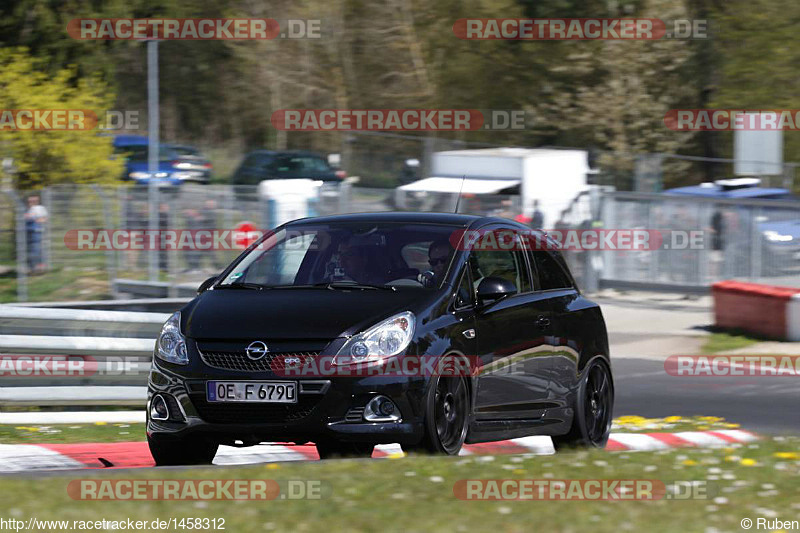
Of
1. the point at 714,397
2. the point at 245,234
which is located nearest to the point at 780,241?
the point at 245,234

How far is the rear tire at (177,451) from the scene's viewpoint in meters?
8.23

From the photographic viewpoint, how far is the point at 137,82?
188 ft

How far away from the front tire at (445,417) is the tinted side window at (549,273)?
5.11ft

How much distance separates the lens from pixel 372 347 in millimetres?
7730

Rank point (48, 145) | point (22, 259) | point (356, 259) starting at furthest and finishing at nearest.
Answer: point (48, 145) → point (22, 259) → point (356, 259)

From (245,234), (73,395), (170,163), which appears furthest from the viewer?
(170,163)

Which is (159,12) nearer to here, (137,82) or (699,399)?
(137,82)

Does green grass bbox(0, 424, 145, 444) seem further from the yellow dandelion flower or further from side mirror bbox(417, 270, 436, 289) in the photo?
the yellow dandelion flower

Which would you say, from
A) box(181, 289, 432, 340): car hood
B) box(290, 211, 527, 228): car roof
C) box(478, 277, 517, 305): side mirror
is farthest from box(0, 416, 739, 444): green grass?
box(478, 277, 517, 305): side mirror

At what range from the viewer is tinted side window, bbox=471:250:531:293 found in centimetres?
886

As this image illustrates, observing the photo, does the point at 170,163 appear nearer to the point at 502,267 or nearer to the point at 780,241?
the point at 780,241

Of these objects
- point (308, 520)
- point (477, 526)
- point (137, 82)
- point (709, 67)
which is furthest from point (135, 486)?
point (137, 82)

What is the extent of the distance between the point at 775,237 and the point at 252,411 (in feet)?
59.5

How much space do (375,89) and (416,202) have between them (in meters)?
21.4
